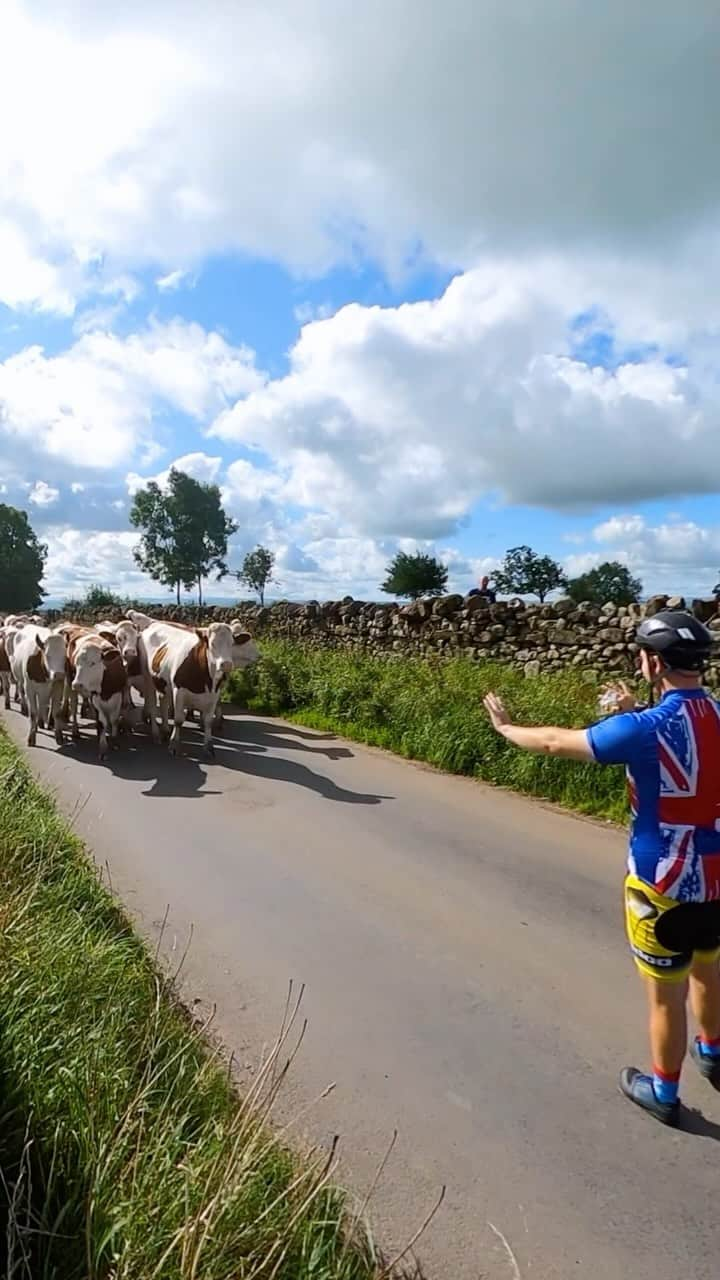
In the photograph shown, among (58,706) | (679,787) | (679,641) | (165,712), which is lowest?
(165,712)

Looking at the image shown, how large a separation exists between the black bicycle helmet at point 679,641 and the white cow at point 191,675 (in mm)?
8112

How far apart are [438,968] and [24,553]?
63321mm

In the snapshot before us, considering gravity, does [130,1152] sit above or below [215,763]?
above

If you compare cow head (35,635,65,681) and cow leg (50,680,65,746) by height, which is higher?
cow head (35,635,65,681)

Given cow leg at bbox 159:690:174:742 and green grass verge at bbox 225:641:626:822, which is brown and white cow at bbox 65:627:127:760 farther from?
green grass verge at bbox 225:641:626:822

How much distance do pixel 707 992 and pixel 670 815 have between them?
888 millimetres

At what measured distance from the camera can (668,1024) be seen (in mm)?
2951

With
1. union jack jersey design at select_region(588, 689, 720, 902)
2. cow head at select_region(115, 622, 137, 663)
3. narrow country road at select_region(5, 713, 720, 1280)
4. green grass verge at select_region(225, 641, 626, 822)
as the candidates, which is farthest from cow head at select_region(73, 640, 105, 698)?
union jack jersey design at select_region(588, 689, 720, 902)

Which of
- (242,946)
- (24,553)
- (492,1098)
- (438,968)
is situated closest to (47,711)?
(242,946)

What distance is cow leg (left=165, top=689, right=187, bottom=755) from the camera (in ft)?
35.2

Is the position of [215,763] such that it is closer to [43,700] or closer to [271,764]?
[271,764]

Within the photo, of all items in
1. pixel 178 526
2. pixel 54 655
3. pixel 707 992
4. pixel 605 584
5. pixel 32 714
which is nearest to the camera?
pixel 707 992

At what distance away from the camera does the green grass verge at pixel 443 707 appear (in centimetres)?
780

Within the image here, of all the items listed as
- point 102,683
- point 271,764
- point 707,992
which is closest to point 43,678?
point 102,683
